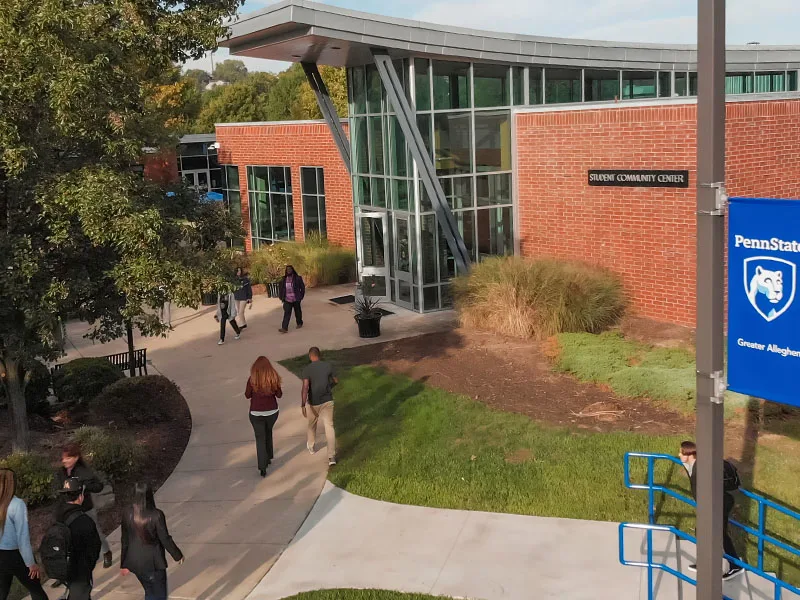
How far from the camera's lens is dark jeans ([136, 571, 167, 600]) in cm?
711

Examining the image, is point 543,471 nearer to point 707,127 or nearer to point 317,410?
point 317,410

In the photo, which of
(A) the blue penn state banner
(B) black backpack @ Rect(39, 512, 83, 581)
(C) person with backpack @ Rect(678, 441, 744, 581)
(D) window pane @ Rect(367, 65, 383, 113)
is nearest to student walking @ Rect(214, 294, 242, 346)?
(D) window pane @ Rect(367, 65, 383, 113)

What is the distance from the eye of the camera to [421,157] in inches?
752

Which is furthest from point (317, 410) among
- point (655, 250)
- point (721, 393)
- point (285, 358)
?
point (655, 250)

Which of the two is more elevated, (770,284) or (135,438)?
(770,284)

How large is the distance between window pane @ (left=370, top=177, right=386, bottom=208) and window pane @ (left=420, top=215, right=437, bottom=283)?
5.62 feet

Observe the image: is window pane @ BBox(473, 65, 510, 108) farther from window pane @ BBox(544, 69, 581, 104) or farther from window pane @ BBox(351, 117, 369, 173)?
window pane @ BBox(351, 117, 369, 173)

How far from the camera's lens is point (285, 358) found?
55.6ft

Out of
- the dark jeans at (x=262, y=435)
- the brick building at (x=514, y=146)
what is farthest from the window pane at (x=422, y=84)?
the dark jeans at (x=262, y=435)

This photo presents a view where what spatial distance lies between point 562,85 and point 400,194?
5.00 m

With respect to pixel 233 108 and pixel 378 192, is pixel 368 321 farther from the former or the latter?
pixel 233 108

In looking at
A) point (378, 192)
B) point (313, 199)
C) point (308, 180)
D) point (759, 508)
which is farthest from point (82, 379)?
point (308, 180)

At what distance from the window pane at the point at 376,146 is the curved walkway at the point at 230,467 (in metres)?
3.80

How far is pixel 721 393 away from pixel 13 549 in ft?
18.0
